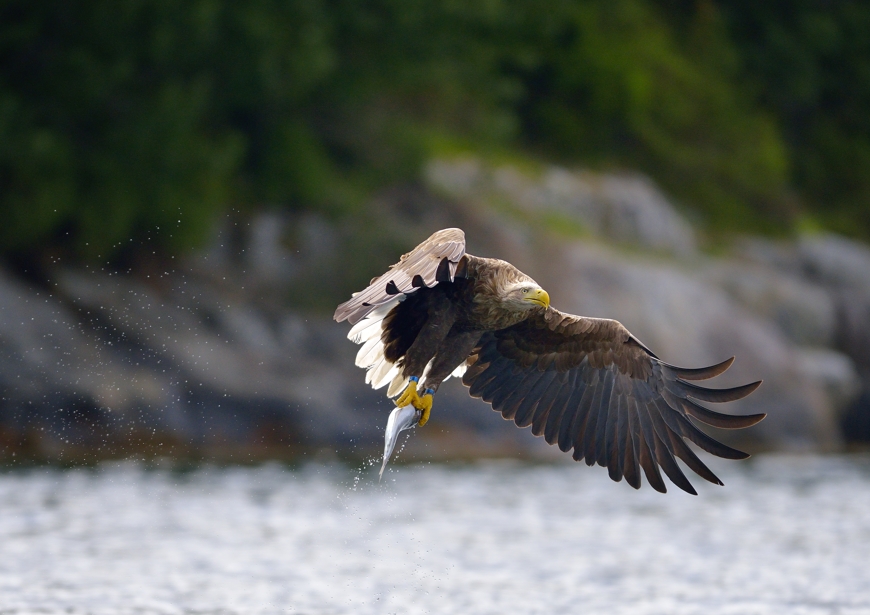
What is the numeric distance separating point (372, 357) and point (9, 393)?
7.88 meters

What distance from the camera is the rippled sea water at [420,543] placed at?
746 cm

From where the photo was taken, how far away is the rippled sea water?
24.5 feet

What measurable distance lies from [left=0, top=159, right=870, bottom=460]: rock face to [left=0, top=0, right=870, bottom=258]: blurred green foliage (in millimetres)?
642

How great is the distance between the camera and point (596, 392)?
680cm

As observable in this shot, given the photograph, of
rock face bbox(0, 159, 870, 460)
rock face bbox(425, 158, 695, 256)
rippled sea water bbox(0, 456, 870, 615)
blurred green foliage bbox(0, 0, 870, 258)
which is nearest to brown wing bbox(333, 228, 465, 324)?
rippled sea water bbox(0, 456, 870, 615)

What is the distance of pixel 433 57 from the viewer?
17.5m

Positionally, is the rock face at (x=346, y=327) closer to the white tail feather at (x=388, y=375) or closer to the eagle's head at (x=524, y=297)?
the white tail feather at (x=388, y=375)

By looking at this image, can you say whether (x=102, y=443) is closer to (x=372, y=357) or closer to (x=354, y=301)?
(x=372, y=357)

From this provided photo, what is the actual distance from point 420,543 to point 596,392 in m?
3.14

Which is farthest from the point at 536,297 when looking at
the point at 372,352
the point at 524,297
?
the point at 372,352

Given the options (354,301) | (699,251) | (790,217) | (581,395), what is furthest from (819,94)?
(354,301)

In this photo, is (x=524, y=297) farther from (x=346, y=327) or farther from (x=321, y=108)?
(x=321, y=108)

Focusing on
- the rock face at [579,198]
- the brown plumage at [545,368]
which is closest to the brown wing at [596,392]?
the brown plumage at [545,368]

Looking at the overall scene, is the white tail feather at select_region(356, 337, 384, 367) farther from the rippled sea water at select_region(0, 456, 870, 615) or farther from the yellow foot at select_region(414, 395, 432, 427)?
the rippled sea water at select_region(0, 456, 870, 615)
